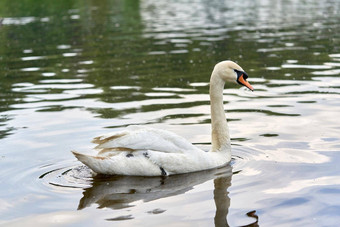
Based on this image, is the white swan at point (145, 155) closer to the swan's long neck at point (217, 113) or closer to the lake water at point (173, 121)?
the lake water at point (173, 121)

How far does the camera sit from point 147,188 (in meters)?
9.02

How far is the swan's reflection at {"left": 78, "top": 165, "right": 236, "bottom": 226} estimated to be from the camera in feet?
27.7

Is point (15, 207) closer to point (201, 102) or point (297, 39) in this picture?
point (201, 102)

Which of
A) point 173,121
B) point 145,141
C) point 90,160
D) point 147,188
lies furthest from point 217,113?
point 173,121

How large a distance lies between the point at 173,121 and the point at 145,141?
3.88 m

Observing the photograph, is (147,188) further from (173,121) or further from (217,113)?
(173,121)

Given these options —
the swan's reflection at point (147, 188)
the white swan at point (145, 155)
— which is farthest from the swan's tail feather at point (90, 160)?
the swan's reflection at point (147, 188)

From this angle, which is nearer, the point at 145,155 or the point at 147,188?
the point at 147,188

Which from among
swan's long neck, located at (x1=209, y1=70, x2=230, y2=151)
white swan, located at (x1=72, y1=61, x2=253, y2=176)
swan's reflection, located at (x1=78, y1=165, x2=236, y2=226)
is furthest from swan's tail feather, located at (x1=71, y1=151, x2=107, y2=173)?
swan's long neck, located at (x1=209, y1=70, x2=230, y2=151)

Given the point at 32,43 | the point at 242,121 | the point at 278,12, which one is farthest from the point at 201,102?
the point at 278,12

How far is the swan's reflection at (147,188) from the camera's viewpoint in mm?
8438

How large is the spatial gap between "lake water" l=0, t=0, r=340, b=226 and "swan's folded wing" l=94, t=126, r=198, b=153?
0.50 m

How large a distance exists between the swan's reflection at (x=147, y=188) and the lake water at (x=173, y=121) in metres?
0.02

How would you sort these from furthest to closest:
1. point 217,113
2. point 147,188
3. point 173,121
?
point 173,121, point 217,113, point 147,188
